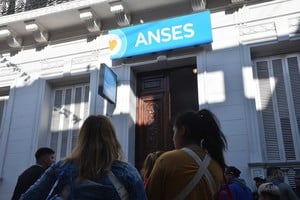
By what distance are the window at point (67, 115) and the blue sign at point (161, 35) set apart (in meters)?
1.49

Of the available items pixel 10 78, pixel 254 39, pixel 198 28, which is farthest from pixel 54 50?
pixel 254 39

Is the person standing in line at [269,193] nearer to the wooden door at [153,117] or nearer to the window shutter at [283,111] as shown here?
the window shutter at [283,111]

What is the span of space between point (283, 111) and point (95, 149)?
6084mm

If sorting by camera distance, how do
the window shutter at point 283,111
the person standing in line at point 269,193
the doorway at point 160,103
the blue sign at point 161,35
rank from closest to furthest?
the person standing in line at point 269,193, the window shutter at point 283,111, the blue sign at point 161,35, the doorway at point 160,103

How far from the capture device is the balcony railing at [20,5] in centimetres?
980

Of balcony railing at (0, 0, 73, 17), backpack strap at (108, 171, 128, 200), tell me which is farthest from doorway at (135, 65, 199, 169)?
backpack strap at (108, 171, 128, 200)

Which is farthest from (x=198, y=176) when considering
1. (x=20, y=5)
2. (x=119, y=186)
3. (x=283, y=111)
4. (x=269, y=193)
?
(x=20, y=5)

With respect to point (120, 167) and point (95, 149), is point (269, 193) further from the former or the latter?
point (95, 149)

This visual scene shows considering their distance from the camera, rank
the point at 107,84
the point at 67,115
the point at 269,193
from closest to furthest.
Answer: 1. the point at 269,193
2. the point at 107,84
3. the point at 67,115

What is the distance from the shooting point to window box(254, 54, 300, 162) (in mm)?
7078

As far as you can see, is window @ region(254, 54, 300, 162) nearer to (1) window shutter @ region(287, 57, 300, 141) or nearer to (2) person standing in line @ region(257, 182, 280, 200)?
(1) window shutter @ region(287, 57, 300, 141)

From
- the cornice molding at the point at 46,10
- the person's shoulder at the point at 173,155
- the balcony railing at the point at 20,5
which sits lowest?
the person's shoulder at the point at 173,155

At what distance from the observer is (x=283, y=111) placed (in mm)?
7352

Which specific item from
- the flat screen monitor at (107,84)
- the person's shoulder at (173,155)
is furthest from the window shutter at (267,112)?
the person's shoulder at (173,155)
